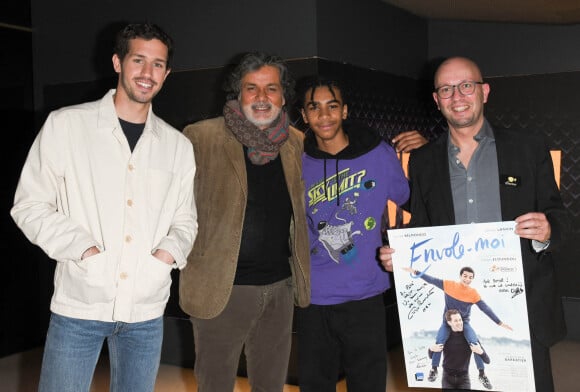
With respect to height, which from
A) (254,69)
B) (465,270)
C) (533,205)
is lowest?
(465,270)

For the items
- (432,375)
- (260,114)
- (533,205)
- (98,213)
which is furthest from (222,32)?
(432,375)

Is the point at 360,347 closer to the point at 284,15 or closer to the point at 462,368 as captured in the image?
the point at 462,368

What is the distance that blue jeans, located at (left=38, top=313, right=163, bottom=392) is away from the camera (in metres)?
2.12

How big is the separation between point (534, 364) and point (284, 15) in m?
2.83

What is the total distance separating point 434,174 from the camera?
2484 millimetres

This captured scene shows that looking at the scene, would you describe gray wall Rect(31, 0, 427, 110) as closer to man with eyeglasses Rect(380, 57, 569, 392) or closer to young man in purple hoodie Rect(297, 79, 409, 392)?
young man in purple hoodie Rect(297, 79, 409, 392)

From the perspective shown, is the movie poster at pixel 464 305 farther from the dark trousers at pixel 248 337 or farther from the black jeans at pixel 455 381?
the dark trousers at pixel 248 337

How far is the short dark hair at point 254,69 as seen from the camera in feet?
8.73

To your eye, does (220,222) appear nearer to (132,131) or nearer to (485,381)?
(132,131)

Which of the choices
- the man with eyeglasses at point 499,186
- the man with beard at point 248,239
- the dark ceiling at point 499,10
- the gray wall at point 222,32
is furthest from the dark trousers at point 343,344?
the dark ceiling at point 499,10

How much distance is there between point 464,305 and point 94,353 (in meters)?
1.26

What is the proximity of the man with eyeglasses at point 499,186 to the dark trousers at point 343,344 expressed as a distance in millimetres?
380

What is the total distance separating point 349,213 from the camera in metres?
2.77

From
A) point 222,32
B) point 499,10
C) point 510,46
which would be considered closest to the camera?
point 222,32
